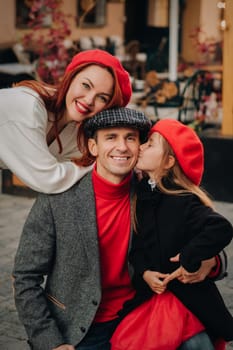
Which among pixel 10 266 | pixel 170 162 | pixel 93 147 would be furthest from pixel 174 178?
pixel 10 266

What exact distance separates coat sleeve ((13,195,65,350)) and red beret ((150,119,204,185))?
1.88 feet

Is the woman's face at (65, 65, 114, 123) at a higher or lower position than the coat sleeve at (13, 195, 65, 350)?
higher

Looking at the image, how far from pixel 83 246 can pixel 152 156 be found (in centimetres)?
47

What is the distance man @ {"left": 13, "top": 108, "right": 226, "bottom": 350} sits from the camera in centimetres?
269

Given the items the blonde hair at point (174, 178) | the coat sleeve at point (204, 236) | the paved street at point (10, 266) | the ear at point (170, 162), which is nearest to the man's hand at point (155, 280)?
the coat sleeve at point (204, 236)

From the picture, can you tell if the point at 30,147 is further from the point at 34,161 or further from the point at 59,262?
the point at 59,262

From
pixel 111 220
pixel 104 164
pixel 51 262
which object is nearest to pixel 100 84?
pixel 104 164

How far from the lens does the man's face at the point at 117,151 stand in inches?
106

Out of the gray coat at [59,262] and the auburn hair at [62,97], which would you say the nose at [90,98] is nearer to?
the auburn hair at [62,97]

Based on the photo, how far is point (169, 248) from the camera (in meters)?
2.67

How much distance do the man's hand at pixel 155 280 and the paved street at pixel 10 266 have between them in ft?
4.04

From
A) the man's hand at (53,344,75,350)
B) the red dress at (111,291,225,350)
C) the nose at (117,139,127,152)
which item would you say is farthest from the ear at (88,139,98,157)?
the man's hand at (53,344,75,350)

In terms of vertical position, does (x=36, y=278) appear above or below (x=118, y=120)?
below

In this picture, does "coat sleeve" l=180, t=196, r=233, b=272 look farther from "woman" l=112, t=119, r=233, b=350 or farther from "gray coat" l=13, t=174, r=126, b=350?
"gray coat" l=13, t=174, r=126, b=350
